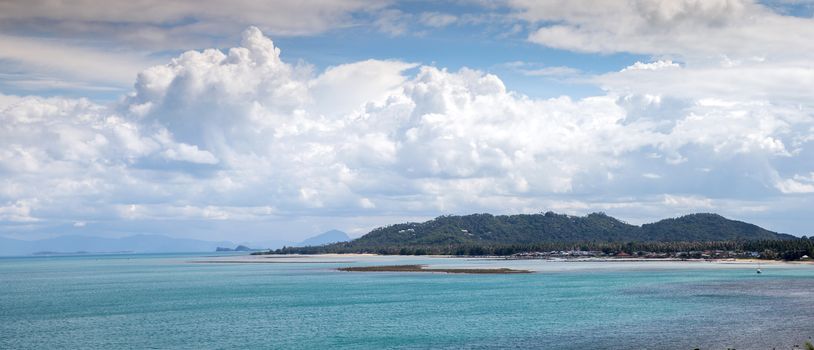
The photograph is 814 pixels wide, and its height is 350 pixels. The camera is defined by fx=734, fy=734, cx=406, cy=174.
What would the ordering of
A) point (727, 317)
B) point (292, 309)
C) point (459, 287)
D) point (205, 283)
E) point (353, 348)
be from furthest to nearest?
1. point (205, 283)
2. point (459, 287)
3. point (292, 309)
4. point (727, 317)
5. point (353, 348)

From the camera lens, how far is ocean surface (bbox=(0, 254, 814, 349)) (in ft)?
235

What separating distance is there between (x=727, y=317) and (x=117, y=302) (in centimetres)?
8919

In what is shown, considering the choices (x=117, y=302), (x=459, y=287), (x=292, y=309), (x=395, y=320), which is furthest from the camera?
(x=459, y=287)

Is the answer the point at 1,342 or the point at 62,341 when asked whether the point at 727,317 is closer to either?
the point at 62,341

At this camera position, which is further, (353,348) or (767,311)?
(767,311)

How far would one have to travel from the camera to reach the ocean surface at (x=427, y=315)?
71.5 m

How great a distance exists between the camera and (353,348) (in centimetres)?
6938

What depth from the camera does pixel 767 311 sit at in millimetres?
88625

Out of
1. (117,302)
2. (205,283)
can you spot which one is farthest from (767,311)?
(205,283)

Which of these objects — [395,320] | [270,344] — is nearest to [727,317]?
[395,320]

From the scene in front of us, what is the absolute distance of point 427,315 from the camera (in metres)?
93.9

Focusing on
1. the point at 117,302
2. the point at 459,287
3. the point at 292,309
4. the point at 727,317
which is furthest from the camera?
the point at 459,287

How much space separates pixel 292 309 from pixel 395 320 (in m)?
20.9

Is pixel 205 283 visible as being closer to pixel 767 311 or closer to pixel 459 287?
pixel 459 287
